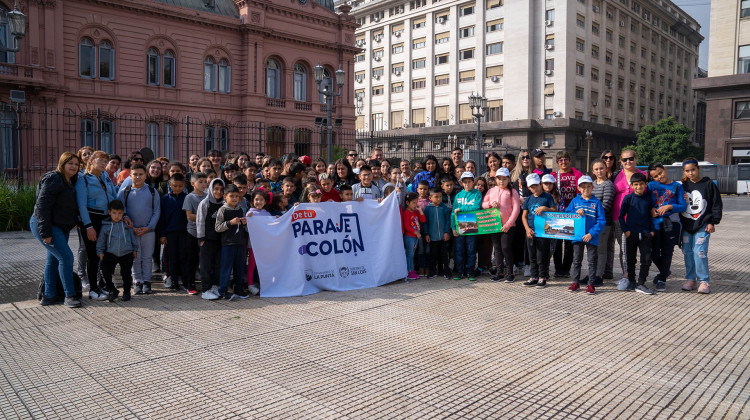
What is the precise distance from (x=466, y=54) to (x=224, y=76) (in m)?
32.6

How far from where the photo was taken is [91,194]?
7.03m

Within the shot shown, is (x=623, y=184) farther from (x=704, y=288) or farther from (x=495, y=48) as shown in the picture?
(x=495, y=48)

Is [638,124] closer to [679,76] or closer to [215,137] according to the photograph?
[679,76]

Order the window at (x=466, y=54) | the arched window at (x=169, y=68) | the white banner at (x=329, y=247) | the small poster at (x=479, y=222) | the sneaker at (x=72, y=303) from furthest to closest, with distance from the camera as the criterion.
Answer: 1. the window at (x=466, y=54)
2. the arched window at (x=169, y=68)
3. the small poster at (x=479, y=222)
4. the white banner at (x=329, y=247)
5. the sneaker at (x=72, y=303)

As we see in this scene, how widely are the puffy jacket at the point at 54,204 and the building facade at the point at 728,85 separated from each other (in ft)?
152

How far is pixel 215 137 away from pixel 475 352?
91.8 feet

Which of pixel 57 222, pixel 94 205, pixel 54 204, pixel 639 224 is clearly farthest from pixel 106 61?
pixel 639 224

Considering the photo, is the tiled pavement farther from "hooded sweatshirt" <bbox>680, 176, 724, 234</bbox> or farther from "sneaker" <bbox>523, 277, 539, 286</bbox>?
"hooded sweatshirt" <bbox>680, 176, 724, 234</bbox>

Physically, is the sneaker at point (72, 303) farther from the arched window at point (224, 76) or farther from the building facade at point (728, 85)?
the building facade at point (728, 85)

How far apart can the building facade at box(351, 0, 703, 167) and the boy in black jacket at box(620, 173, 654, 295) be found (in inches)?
1576

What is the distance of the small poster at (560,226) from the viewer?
772cm

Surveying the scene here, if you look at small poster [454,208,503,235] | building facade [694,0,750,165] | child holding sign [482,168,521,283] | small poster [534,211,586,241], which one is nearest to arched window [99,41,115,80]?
small poster [454,208,503,235]

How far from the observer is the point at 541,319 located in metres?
6.21

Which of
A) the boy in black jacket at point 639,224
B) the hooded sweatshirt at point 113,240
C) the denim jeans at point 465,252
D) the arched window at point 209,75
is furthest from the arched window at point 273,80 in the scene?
the boy in black jacket at point 639,224
